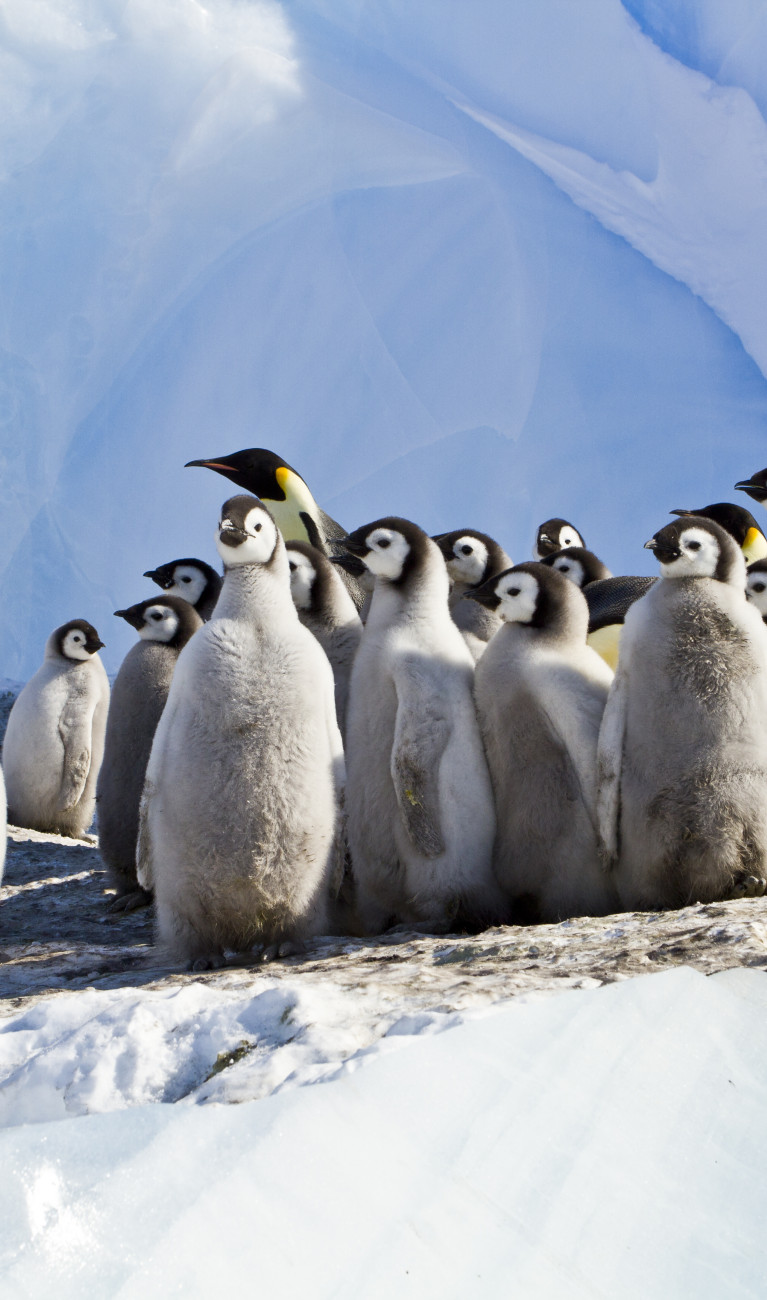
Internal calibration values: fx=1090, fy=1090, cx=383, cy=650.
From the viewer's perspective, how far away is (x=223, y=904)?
2717 millimetres

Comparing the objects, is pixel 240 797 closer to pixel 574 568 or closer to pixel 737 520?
pixel 574 568

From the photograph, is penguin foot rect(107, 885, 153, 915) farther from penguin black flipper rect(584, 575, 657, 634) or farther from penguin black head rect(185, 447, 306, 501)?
penguin black head rect(185, 447, 306, 501)

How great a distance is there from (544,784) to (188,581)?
241cm

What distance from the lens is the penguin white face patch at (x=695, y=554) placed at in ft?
10.2

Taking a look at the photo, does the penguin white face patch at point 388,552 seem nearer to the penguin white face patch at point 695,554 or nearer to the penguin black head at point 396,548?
the penguin black head at point 396,548

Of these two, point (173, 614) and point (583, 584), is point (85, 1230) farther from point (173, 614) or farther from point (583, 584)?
point (583, 584)

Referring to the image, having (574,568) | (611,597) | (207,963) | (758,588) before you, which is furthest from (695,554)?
(574,568)

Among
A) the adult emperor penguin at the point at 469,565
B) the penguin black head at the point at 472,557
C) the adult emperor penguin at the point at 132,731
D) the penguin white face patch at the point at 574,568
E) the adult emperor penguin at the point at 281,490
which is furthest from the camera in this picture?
the adult emperor penguin at the point at 281,490

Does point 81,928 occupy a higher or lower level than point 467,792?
lower

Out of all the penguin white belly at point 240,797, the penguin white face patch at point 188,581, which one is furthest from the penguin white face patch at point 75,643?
the penguin white belly at point 240,797

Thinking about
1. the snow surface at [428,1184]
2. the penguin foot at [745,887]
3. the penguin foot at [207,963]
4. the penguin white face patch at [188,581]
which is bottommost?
the penguin foot at [207,963]

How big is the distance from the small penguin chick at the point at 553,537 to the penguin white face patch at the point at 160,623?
2449 millimetres

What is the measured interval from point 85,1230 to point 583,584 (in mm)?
4893

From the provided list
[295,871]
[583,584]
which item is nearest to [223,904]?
[295,871]
